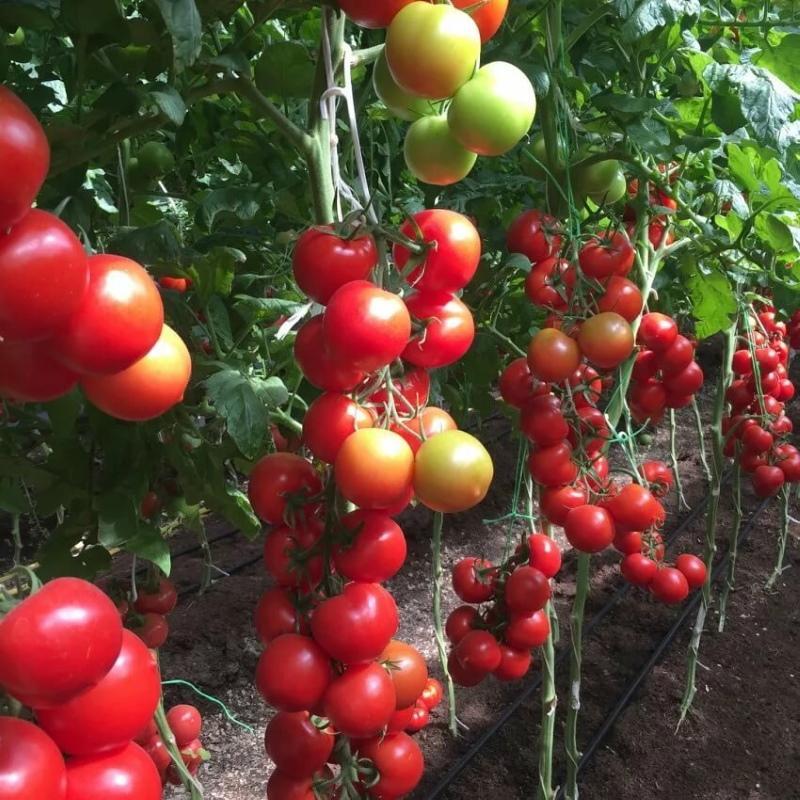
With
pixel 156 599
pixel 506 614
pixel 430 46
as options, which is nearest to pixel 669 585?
pixel 506 614

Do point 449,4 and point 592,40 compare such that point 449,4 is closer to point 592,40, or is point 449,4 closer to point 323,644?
point 323,644

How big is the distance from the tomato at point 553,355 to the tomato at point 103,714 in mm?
754

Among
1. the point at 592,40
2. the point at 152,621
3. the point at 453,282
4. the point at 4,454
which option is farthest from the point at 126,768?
the point at 592,40

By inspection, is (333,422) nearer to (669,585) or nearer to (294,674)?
(294,674)

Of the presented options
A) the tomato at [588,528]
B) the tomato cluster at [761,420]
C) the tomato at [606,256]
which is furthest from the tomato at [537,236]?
the tomato cluster at [761,420]

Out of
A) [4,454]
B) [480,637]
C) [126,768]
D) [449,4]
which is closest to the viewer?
[126,768]

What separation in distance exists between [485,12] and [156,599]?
2.73 feet

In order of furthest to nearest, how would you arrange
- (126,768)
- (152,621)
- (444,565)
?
(444,565) → (152,621) → (126,768)

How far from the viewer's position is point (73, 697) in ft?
1.10

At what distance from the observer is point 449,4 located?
45 cm

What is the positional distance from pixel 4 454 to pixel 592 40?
3.67ft

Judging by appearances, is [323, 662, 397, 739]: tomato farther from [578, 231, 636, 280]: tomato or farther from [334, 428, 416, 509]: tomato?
[578, 231, 636, 280]: tomato

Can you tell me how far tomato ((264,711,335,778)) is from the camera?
1.93 feet

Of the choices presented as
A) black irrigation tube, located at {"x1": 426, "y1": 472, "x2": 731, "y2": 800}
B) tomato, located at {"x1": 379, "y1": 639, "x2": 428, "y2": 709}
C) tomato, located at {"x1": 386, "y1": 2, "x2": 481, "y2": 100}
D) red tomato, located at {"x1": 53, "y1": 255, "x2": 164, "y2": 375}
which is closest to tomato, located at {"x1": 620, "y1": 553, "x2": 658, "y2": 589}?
black irrigation tube, located at {"x1": 426, "y1": 472, "x2": 731, "y2": 800}
